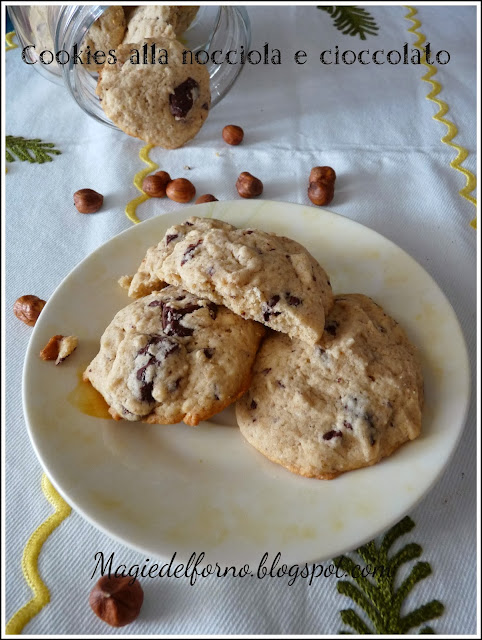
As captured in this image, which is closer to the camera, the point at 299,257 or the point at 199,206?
the point at 299,257

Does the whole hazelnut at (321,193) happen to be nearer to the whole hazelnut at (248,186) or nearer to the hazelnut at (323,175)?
the hazelnut at (323,175)

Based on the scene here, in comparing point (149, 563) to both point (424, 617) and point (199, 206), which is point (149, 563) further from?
point (199, 206)

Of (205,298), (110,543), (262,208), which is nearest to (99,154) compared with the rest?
(262,208)

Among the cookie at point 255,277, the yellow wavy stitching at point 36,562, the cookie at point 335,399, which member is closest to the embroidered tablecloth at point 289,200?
the yellow wavy stitching at point 36,562

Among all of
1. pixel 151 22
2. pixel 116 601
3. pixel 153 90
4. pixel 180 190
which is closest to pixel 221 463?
pixel 116 601

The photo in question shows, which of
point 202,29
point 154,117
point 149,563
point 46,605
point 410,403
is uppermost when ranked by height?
point 202,29

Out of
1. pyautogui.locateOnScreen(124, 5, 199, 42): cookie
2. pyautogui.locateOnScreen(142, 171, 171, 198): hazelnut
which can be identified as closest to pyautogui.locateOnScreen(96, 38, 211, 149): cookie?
pyautogui.locateOnScreen(124, 5, 199, 42): cookie

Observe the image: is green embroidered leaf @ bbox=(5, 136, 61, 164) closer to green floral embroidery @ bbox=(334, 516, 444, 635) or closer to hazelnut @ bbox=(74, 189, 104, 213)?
hazelnut @ bbox=(74, 189, 104, 213)
